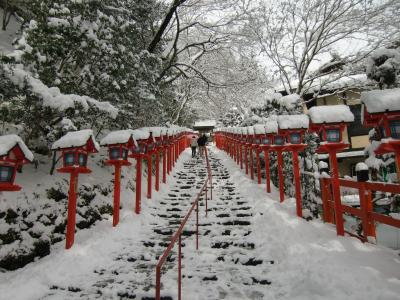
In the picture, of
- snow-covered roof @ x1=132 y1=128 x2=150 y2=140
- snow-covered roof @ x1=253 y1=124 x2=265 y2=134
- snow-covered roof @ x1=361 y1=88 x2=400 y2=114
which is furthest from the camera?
snow-covered roof @ x1=253 y1=124 x2=265 y2=134

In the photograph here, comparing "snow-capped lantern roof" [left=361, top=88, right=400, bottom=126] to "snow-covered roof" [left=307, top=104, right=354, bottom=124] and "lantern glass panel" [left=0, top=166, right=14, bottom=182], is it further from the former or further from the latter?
"lantern glass panel" [left=0, top=166, right=14, bottom=182]

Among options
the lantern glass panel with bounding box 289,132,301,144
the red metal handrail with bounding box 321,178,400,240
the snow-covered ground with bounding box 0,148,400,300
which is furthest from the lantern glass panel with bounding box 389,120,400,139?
the lantern glass panel with bounding box 289,132,301,144

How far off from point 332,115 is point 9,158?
584 centimetres

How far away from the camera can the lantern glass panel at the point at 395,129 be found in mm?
3928

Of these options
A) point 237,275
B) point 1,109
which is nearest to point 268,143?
point 237,275

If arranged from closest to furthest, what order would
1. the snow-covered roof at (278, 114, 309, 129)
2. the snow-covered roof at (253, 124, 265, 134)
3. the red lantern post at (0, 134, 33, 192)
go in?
the red lantern post at (0, 134, 33, 192), the snow-covered roof at (278, 114, 309, 129), the snow-covered roof at (253, 124, 265, 134)

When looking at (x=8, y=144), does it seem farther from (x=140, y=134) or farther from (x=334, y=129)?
(x=334, y=129)

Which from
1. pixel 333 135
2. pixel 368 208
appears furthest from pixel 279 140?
pixel 368 208

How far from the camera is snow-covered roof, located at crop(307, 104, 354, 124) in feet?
18.8

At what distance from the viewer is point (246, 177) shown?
43.5ft

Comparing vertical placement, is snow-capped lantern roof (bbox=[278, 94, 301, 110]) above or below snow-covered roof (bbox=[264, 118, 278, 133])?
above

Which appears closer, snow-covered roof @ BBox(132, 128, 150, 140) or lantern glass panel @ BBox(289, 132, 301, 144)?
lantern glass panel @ BBox(289, 132, 301, 144)

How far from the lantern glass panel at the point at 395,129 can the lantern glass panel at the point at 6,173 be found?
5.70m

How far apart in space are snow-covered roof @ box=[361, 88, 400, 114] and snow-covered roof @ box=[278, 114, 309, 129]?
291 centimetres
